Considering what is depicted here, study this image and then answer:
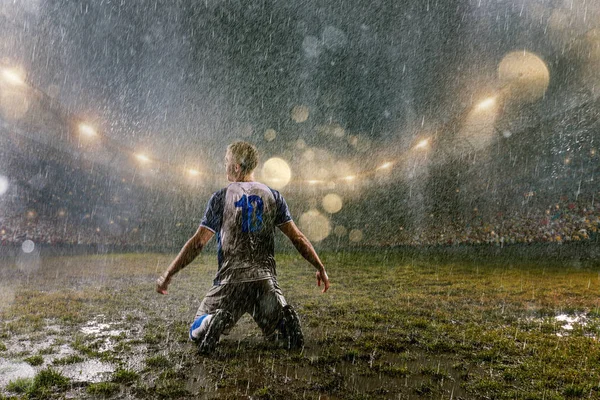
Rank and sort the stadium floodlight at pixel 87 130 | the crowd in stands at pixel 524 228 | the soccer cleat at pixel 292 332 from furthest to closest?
1. the stadium floodlight at pixel 87 130
2. the crowd in stands at pixel 524 228
3. the soccer cleat at pixel 292 332

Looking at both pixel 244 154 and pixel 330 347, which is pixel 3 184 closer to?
pixel 244 154

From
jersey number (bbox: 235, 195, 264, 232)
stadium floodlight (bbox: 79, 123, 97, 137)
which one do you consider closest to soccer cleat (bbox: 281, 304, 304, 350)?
jersey number (bbox: 235, 195, 264, 232)

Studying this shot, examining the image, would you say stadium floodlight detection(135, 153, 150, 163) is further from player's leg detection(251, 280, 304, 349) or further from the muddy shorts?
player's leg detection(251, 280, 304, 349)

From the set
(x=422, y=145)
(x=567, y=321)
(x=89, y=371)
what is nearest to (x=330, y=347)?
(x=89, y=371)

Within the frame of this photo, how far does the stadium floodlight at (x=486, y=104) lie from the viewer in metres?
23.2

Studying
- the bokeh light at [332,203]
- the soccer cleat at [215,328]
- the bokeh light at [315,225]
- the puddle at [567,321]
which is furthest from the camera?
the bokeh light at [332,203]

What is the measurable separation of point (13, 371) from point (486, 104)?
28.4 m

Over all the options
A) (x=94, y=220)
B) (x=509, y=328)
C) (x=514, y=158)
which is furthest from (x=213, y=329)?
(x=94, y=220)

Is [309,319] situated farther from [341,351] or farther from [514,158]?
[514,158]

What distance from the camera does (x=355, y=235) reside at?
84.7 ft

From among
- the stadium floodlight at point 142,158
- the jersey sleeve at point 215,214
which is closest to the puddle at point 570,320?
the jersey sleeve at point 215,214

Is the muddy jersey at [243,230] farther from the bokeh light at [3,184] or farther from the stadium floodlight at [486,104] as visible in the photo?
the bokeh light at [3,184]

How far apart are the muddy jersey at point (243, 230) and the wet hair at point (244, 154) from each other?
0.71 ft

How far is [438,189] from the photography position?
1008 inches
